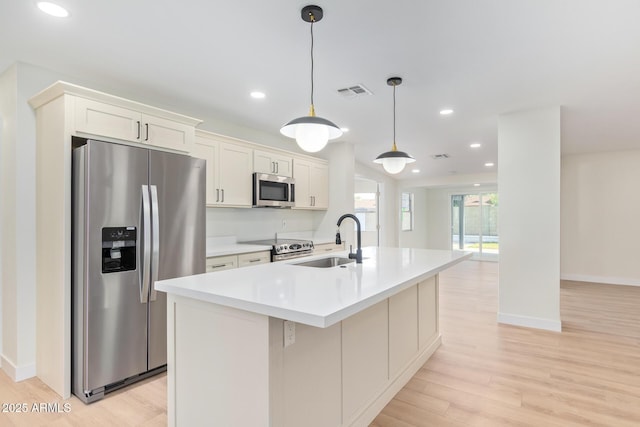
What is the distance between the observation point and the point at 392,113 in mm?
3953

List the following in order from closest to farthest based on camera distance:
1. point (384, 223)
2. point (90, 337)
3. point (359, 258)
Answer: point (90, 337) → point (359, 258) → point (384, 223)

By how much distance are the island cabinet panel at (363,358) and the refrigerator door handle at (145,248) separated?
63.6 inches

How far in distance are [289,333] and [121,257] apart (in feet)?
5.42

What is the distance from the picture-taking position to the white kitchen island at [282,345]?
4.81 ft

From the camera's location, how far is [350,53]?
2.50 metres

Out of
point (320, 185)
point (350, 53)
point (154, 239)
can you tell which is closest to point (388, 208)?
point (320, 185)

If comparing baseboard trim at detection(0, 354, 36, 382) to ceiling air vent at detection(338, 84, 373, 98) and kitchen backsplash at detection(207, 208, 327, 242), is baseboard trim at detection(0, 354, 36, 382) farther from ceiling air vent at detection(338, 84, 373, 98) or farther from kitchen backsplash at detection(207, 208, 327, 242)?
ceiling air vent at detection(338, 84, 373, 98)

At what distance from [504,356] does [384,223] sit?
16.9 feet

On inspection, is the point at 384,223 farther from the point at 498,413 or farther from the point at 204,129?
the point at 498,413

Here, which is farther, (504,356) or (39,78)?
(504,356)

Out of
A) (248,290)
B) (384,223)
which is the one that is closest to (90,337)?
(248,290)

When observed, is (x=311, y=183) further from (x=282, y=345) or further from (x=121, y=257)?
(x=282, y=345)

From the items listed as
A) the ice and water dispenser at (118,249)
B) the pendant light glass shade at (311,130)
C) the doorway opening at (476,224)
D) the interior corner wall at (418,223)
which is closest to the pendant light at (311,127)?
the pendant light glass shade at (311,130)

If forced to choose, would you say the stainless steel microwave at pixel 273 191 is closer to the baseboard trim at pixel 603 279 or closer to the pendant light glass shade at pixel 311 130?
the pendant light glass shade at pixel 311 130
